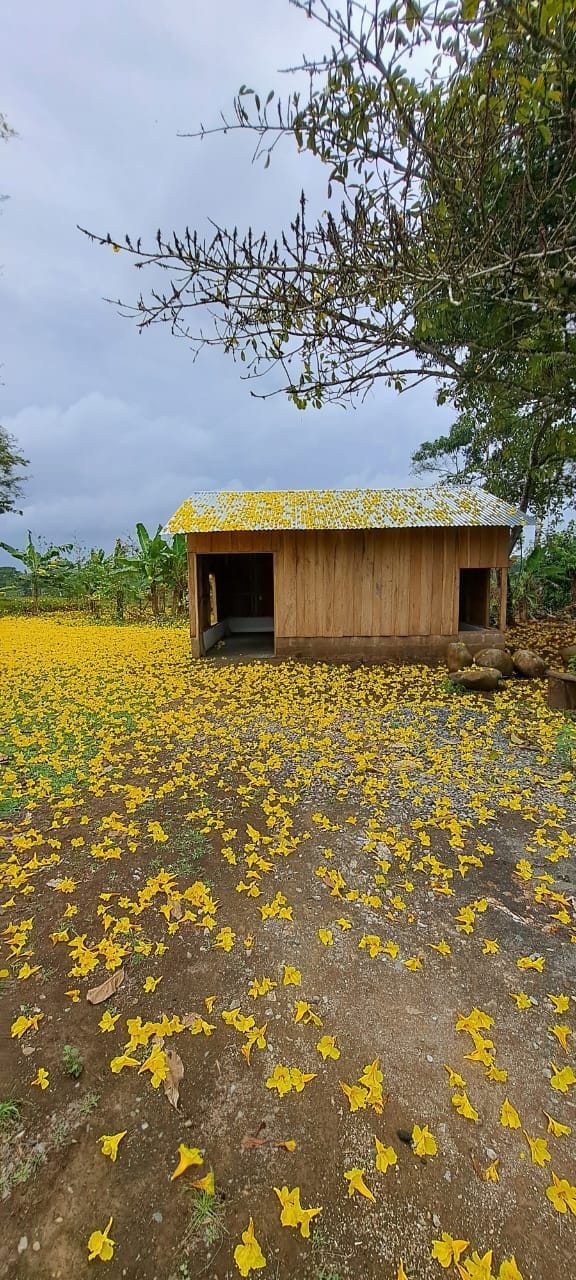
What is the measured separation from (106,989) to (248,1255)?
1.18m

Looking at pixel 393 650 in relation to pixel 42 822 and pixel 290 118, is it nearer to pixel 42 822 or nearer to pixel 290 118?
pixel 42 822

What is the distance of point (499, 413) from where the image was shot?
295 inches

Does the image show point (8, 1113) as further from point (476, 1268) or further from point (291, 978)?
point (476, 1268)

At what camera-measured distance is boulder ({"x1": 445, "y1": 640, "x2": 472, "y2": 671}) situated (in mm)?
8461

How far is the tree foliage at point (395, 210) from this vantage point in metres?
2.68

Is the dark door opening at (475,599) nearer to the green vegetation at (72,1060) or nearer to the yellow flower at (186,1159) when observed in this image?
the green vegetation at (72,1060)

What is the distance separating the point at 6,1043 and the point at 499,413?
8.39 metres

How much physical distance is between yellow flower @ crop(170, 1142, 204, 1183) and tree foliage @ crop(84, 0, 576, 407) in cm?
406

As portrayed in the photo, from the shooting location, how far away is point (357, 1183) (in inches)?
63.0

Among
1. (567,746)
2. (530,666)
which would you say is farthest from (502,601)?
(567,746)

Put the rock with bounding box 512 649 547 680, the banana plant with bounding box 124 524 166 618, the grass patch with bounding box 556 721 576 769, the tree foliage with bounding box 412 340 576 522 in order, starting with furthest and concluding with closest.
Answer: the banana plant with bounding box 124 524 166 618 → the rock with bounding box 512 649 547 680 → the tree foliage with bounding box 412 340 576 522 → the grass patch with bounding box 556 721 576 769

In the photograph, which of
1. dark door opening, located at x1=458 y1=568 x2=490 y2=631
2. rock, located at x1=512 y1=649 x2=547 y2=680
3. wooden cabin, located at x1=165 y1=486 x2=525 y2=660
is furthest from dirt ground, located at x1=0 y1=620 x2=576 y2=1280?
dark door opening, located at x1=458 y1=568 x2=490 y2=631

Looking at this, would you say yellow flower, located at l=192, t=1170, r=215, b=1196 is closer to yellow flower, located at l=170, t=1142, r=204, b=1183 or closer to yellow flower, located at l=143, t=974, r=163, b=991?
yellow flower, located at l=170, t=1142, r=204, b=1183

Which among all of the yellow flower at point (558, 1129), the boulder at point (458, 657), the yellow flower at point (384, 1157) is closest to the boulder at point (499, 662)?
the boulder at point (458, 657)
